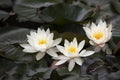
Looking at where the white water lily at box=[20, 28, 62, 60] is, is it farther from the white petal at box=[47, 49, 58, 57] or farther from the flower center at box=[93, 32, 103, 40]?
the flower center at box=[93, 32, 103, 40]

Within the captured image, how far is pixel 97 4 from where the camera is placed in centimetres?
130

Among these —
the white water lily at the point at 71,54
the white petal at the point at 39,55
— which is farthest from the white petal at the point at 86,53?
the white petal at the point at 39,55

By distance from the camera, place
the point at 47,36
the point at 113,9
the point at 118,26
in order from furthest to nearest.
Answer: the point at 113,9, the point at 118,26, the point at 47,36

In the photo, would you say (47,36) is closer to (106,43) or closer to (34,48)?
(34,48)

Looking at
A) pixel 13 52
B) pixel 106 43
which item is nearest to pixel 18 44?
pixel 13 52

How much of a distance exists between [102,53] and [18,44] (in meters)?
0.30

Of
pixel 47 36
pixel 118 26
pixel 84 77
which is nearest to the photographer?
pixel 84 77

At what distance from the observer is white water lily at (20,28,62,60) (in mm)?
978

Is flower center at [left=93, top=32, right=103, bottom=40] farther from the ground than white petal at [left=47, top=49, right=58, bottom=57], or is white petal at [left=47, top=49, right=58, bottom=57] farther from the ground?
flower center at [left=93, top=32, right=103, bottom=40]

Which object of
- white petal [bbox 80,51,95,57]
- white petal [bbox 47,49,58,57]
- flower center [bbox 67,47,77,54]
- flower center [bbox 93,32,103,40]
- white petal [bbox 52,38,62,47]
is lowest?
white petal [bbox 80,51,95,57]

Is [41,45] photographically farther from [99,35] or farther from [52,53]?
[99,35]

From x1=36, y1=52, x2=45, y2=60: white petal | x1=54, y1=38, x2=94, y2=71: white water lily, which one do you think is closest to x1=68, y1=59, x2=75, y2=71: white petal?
x1=54, y1=38, x2=94, y2=71: white water lily

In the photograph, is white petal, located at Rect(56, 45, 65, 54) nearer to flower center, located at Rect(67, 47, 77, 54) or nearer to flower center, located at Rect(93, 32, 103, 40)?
flower center, located at Rect(67, 47, 77, 54)

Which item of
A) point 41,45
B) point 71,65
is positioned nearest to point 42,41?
point 41,45
